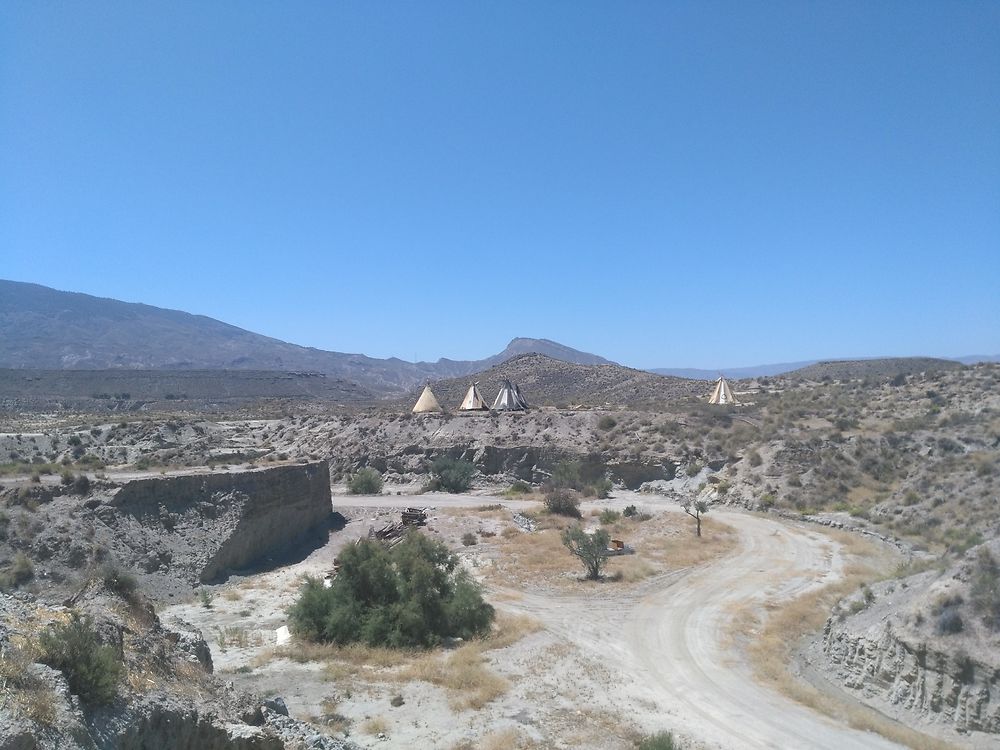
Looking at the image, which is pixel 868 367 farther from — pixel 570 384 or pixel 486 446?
pixel 486 446

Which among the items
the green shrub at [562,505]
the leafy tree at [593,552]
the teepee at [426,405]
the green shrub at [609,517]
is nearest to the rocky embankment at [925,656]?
the leafy tree at [593,552]

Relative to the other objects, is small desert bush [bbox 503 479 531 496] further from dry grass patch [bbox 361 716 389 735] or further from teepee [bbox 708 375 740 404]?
dry grass patch [bbox 361 716 389 735]

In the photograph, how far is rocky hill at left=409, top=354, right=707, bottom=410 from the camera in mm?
83375

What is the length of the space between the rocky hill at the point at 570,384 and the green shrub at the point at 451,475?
29.0 metres

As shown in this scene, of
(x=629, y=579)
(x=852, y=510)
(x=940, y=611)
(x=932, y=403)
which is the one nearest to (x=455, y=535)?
(x=629, y=579)

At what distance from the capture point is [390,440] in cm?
5575

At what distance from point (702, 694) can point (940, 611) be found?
217 inches

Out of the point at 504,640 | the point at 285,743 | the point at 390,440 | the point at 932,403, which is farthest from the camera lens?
the point at 390,440

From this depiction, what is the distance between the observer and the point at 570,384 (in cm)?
9925

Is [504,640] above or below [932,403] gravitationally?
below

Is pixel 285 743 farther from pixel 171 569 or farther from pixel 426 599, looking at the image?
pixel 171 569

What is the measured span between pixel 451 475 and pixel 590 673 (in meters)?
32.4

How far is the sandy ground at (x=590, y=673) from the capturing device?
13109mm

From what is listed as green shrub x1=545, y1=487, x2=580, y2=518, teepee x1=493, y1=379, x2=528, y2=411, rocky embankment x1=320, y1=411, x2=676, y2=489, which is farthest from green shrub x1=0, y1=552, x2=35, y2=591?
teepee x1=493, y1=379, x2=528, y2=411
